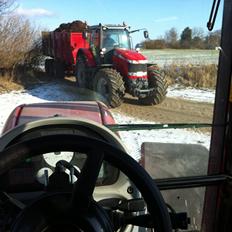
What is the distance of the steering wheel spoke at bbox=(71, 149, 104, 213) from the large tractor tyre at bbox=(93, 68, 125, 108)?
21.5 ft

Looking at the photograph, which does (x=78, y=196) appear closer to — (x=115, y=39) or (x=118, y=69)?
(x=118, y=69)

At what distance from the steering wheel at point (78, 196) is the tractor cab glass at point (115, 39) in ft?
25.7

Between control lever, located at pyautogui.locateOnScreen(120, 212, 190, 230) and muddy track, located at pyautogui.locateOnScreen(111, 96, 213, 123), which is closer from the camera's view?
control lever, located at pyautogui.locateOnScreen(120, 212, 190, 230)

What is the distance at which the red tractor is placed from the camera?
804 centimetres

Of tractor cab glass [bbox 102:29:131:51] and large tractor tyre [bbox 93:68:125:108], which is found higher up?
tractor cab glass [bbox 102:29:131:51]

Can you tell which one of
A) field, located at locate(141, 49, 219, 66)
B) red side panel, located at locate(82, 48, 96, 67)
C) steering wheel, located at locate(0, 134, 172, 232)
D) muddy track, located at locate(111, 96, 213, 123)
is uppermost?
field, located at locate(141, 49, 219, 66)

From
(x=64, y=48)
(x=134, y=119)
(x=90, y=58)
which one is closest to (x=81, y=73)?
(x=90, y=58)

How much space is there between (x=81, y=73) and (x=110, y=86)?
6.20ft

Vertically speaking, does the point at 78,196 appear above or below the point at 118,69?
above

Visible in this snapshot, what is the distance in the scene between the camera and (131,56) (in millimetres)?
8531

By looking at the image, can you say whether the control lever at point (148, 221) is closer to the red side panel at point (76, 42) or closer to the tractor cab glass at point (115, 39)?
the tractor cab glass at point (115, 39)

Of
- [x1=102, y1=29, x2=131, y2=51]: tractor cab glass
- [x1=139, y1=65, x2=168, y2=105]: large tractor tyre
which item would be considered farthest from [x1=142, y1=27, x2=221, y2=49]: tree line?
[x1=102, y1=29, x2=131, y2=51]: tractor cab glass

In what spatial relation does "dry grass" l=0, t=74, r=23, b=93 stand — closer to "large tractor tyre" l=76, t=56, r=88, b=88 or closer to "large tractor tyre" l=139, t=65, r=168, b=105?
"large tractor tyre" l=139, t=65, r=168, b=105

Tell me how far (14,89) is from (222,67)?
4.01m
